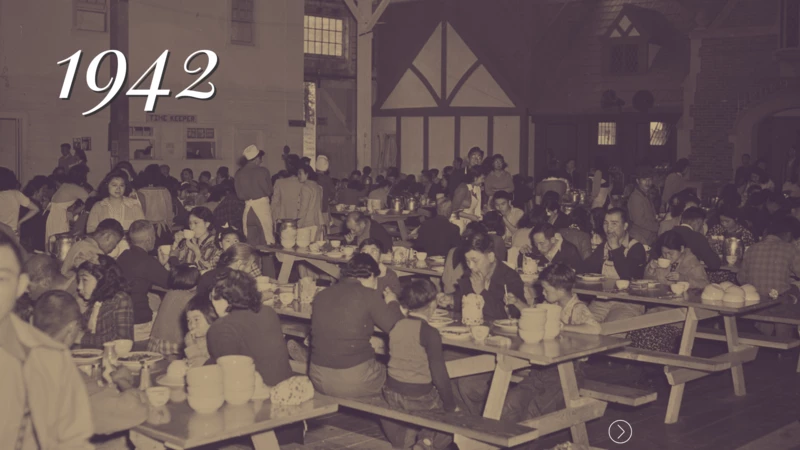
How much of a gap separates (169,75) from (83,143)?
2.62m

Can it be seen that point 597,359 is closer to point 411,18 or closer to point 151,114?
point 151,114

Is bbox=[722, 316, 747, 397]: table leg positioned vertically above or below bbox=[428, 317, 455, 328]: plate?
below

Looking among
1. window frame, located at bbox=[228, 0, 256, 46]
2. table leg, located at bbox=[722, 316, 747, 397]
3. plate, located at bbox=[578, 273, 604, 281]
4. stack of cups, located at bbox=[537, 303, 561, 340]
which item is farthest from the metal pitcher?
window frame, located at bbox=[228, 0, 256, 46]

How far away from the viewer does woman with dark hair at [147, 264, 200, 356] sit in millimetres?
7293

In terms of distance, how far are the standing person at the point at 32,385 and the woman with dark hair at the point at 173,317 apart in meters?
4.30

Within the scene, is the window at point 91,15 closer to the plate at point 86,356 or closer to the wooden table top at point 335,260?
the wooden table top at point 335,260

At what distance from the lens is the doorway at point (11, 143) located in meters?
21.0

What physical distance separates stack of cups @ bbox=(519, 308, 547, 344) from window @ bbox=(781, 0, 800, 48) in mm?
16813

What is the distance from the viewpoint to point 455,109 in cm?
2792

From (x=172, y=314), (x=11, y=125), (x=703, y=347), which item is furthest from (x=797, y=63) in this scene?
(x=172, y=314)

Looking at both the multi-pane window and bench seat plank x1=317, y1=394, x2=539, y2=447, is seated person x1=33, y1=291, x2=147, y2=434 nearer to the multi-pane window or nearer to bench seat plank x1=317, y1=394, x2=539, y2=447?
bench seat plank x1=317, y1=394, x2=539, y2=447

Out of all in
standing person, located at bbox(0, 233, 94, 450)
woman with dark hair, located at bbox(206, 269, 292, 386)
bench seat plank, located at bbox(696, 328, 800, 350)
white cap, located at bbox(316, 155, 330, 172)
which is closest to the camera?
standing person, located at bbox(0, 233, 94, 450)

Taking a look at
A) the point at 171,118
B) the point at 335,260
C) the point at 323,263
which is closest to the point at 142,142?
the point at 171,118

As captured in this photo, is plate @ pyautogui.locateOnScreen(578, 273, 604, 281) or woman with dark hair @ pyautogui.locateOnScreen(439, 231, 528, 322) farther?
plate @ pyautogui.locateOnScreen(578, 273, 604, 281)
